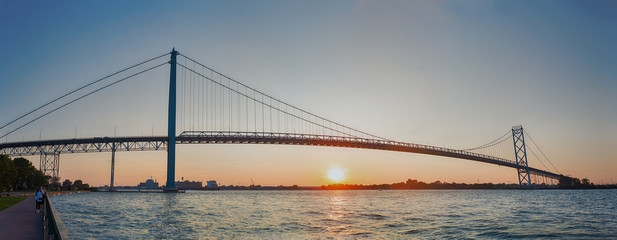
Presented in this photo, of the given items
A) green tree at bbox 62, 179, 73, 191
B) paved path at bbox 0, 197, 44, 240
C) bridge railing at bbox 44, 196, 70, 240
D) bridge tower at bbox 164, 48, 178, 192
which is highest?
bridge tower at bbox 164, 48, 178, 192

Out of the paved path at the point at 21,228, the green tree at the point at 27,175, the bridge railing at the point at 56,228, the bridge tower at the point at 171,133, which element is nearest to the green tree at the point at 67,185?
the green tree at the point at 27,175

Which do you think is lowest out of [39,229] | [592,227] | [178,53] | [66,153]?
[592,227]

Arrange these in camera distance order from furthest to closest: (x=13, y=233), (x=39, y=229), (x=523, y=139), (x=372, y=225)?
1. (x=523, y=139)
2. (x=372, y=225)
3. (x=39, y=229)
4. (x=13, y=233)

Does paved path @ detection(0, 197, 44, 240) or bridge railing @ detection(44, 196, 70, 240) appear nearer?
bridge railing @ detection(44, 196, 70, 240)

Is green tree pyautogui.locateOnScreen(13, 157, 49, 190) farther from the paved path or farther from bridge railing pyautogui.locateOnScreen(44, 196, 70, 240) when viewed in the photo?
bridge railing pyautogui.locateOnScreen(44, 196, 70, 240)

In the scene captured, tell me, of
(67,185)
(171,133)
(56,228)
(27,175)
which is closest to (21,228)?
(56,228)

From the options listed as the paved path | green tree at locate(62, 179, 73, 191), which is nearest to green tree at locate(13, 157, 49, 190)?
green tree at locate(62, 179, 73, 191)

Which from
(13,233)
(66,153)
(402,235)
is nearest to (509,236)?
(402,235)

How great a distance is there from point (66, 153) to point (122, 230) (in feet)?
248

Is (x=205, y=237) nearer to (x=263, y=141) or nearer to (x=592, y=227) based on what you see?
(x=592, y=227)

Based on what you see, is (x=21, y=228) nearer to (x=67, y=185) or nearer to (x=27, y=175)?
(x=27, y=175)

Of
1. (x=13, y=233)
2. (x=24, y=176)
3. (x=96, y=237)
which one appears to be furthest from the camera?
(x=24, y=176)

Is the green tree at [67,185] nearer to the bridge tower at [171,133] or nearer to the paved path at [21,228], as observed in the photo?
the bridge tower at [171,133]

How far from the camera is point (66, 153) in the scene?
8044 cm
